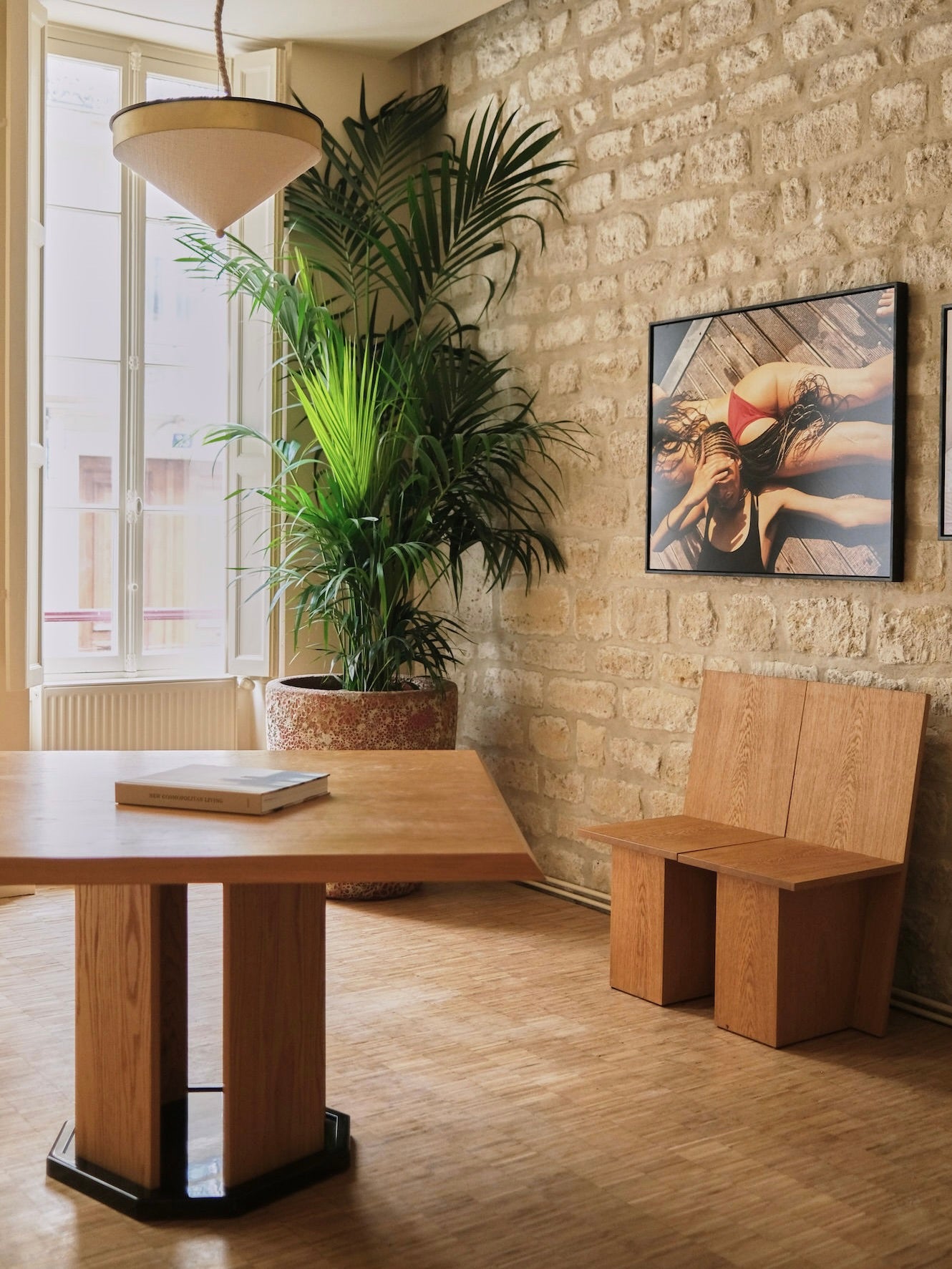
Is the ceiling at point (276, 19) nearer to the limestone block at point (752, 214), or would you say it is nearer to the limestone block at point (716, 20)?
the limestone block at point (716, 20)

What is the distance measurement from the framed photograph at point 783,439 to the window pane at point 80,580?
2.30 meters

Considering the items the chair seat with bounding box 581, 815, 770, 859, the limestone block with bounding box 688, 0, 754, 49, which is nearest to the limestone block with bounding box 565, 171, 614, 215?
the limestone block with bounding box 688, 0, 754, 49

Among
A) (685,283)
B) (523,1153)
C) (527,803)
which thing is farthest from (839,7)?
(523,1153)

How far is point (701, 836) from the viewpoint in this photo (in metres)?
3.97

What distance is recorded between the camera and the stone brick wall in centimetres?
379

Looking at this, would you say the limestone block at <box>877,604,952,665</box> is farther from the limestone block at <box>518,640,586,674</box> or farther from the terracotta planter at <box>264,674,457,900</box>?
the terracotta planter at <box>264,674,457,900</box>

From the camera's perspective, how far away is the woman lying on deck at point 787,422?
3893 mm

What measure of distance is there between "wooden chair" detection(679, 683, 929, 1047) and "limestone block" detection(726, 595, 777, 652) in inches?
17.8

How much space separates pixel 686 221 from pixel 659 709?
1664 mm

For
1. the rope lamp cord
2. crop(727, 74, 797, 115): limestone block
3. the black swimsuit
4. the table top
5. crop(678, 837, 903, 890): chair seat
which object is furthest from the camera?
the black swimsuit

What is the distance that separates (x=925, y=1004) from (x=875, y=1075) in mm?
519

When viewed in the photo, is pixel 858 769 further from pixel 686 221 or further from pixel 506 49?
pixel 506 49

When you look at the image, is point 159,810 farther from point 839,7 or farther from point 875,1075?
point 839,7

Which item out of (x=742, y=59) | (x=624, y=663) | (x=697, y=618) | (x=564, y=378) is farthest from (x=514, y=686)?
(x=742, y=59)
